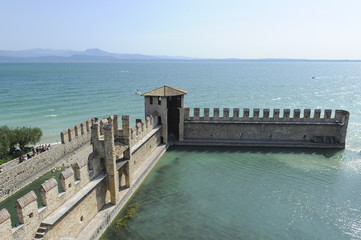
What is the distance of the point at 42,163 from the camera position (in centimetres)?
1550

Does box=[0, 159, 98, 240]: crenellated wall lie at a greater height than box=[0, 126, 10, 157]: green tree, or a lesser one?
greater

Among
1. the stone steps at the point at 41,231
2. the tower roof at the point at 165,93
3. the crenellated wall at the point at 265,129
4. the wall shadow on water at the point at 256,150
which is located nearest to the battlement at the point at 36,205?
the stone steps at the point at 41,231

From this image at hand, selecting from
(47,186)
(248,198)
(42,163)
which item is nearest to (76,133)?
(42,163)

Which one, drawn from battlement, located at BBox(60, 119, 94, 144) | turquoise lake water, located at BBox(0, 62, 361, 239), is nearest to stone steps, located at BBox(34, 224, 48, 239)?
turquoise lake water, located at BBox(0, 62, 361, 239)

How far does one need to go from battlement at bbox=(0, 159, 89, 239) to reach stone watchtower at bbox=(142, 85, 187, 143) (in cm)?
913

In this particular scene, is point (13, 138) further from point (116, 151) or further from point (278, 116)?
point (278, 116)

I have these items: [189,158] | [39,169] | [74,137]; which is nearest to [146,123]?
[189,158]

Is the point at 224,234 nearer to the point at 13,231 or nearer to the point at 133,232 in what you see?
the point at 133,232

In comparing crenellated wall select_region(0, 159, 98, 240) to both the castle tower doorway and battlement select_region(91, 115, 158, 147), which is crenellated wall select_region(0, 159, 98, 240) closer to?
battlement select_region(91, 115, 158, 147)

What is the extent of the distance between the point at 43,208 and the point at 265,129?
1571 cm

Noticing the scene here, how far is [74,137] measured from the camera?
58.2 ft

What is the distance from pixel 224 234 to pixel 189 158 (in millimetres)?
7638

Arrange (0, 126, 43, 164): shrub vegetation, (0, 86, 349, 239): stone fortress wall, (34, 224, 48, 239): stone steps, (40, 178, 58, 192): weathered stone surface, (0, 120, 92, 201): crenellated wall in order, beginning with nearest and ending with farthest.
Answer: (34, 224, 48, 239): stone steps < (40, 178, 58, 192): weathered stone surface < (0, 86, 349, 239): stone fortress wall < (0, 120, 92, 201): crenellated wall < (0, 126, 43, 164): shrub vegetation

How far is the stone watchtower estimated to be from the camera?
18.5 meters
